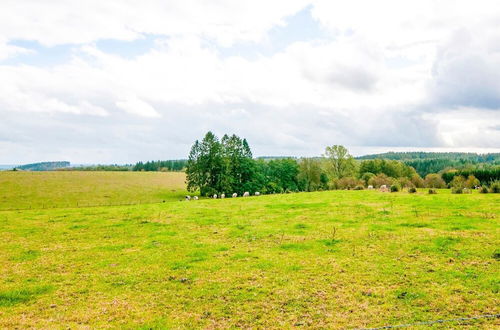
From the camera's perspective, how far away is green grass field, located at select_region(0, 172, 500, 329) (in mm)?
7863

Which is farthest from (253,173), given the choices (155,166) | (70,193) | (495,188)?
(155,166)

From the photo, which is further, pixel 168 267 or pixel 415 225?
pixel 415 225

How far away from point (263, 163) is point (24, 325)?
75.7 metres

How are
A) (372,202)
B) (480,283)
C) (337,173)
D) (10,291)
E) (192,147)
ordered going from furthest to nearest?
(337,173)
(192,147)
(372,202)
(10,291)
(480,283)

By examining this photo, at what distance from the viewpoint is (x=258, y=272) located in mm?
10648

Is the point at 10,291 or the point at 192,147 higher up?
the point at 192,147

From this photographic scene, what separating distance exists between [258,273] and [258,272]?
94mm

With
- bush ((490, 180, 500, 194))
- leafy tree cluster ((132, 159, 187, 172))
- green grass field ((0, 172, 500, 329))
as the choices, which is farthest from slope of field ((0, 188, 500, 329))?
leafy tree cluster ((132, 159, 187, 172))

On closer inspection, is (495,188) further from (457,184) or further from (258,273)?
(258,273)

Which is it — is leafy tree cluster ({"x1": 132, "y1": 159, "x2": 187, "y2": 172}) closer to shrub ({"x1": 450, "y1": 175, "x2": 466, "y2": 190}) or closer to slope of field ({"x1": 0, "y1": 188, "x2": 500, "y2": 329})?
shrub ({"x1": 450, "y1": 175, "x2": 466, "y2": 190})

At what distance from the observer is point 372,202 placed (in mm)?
25734

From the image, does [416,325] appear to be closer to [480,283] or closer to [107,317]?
[480,283]

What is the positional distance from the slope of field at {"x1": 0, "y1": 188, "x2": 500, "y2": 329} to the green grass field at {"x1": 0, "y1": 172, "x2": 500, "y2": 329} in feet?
0.14

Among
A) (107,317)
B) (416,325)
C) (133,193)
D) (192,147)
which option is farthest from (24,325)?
(133,193)
